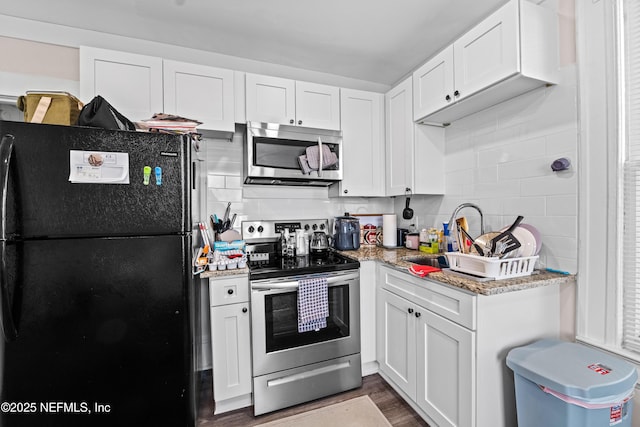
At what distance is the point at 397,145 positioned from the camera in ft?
7.84

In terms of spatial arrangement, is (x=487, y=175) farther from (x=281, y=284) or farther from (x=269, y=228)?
(x=269, y=228)

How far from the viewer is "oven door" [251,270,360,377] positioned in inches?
69.1

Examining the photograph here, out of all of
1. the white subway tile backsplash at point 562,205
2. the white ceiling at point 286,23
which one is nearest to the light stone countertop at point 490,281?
the white subway tile backsplash at point 562,205

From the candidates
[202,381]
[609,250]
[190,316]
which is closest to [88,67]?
[190,316]

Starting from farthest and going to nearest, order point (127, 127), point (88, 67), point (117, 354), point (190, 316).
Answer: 1. point (88, 67)
2. point (127, 127)
3. point (190, 316)
4. point (117, 354)

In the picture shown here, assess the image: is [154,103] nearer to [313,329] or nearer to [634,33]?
[313,329]

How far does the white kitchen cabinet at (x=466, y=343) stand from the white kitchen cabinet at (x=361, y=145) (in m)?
0.99

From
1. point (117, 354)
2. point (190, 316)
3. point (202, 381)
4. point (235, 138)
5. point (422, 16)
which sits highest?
point (422, 16)

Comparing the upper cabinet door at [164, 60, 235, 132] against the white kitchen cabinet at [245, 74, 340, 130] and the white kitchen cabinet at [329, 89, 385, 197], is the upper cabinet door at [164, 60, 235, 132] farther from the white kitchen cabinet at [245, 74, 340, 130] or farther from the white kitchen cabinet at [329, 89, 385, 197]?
the white kitchen cabinet at [329, 89, 385, 197]

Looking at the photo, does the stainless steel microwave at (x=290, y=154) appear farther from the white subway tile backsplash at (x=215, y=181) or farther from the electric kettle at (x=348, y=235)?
the electric kettle at (x=348, y=235)

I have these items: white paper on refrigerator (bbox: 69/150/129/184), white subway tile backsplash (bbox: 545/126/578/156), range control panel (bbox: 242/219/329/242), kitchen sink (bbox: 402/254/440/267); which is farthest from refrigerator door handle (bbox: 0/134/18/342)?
white subway tile backsplash (bbox: 545/126/578/156)

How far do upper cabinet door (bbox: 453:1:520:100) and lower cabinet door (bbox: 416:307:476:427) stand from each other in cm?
137

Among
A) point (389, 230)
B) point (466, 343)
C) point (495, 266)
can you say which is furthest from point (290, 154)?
point (466, 343)

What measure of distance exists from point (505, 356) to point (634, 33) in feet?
5.39
